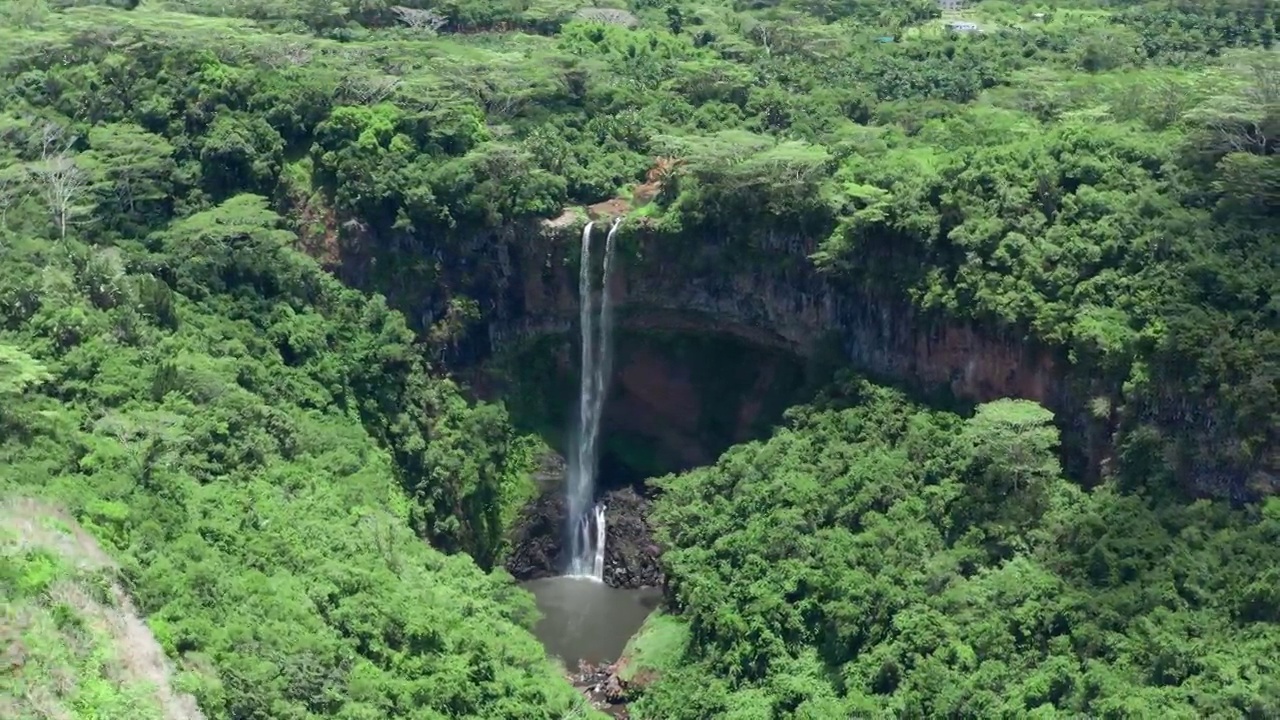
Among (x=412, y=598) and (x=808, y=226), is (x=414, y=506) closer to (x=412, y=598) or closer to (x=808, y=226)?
(x=412, y=598)

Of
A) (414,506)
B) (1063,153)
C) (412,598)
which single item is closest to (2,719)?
(412,598)

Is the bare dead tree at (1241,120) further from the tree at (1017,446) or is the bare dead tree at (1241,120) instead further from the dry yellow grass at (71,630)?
the dry yellow grass at (71,630)

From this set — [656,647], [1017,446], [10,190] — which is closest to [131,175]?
[10,190]

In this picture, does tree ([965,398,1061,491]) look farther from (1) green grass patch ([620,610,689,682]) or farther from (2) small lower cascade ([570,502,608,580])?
(2) small lower cascade ([570,502,608,580])

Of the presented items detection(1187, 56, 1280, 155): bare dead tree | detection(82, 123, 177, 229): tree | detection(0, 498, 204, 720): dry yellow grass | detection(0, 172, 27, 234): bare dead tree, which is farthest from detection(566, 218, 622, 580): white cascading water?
detection(0, 498, 204, 720): dry yellow grass

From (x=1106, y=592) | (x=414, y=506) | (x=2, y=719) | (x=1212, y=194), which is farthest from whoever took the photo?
(x=414, y=506)

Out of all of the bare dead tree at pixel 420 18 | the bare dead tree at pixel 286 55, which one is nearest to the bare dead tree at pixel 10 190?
the bare dead tree at pixel 286 55
